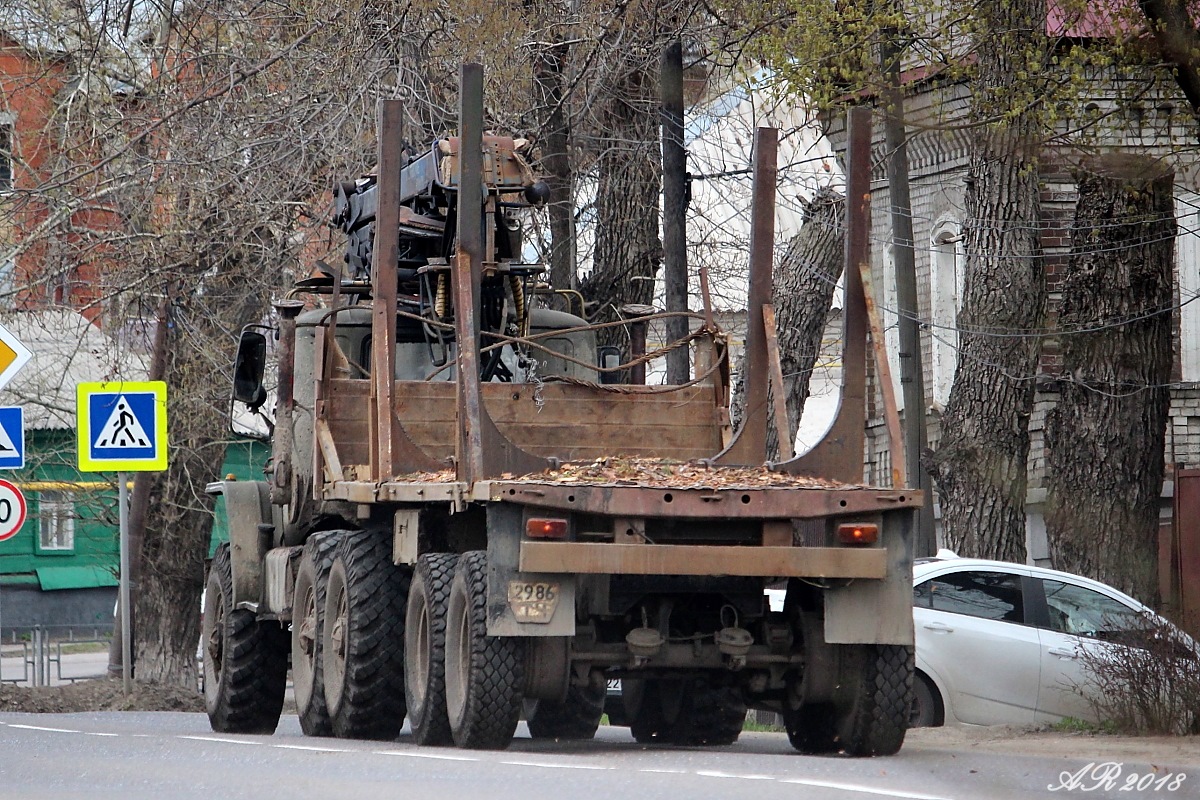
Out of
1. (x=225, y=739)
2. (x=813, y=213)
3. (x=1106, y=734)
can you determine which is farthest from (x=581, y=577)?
(x=813, y=213)

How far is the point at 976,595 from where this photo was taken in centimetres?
1487

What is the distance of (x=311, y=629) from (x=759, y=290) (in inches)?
130

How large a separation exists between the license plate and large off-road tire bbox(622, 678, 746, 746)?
7.78 ft

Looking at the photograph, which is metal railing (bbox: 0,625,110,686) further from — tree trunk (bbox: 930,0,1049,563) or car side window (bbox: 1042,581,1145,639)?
car side window (bbox: 1042,581,1145,639)

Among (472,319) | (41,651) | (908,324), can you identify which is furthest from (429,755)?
(41,651)

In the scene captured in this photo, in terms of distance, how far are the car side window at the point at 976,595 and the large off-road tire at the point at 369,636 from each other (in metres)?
4.45

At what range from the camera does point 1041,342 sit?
1847cm

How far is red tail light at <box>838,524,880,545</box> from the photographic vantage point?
401 inches

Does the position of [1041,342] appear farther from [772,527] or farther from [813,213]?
[772,527]

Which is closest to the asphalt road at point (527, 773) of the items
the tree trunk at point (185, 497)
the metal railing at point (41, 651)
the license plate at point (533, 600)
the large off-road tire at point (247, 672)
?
the license plate at point (533, 600)

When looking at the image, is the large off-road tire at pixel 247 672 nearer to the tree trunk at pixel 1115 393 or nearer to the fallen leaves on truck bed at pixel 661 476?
the fallen leaves on truck bed at pixel 661 476

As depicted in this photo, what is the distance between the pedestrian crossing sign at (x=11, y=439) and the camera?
1806 centimetres

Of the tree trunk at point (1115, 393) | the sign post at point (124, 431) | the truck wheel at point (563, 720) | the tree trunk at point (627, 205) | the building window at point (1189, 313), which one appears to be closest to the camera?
the truck wheel at point (563, 720)

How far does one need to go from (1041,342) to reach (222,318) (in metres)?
7.75
